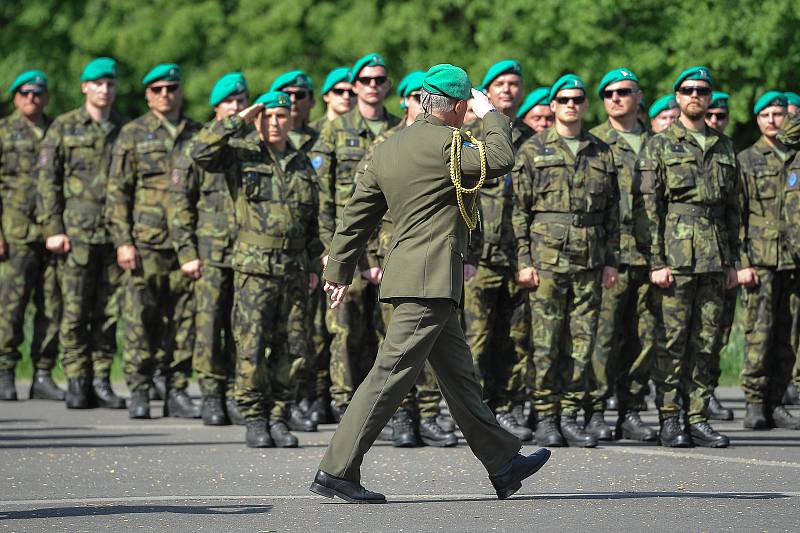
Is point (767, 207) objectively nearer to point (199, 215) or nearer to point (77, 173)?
point (199, 215)

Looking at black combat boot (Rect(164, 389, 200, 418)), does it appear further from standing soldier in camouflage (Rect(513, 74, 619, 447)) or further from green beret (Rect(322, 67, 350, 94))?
standing soldier in camouflage (Rect(513, 74, 619, 447))

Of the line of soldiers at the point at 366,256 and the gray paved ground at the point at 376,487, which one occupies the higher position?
the line of soldiers at the point at 366,256

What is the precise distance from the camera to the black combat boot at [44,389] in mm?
16031

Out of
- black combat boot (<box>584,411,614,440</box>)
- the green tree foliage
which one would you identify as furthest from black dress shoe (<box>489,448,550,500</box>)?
the green tree foliage

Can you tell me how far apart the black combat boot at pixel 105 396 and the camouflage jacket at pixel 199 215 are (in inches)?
72.7

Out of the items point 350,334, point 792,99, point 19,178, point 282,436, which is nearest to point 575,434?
point 282,436

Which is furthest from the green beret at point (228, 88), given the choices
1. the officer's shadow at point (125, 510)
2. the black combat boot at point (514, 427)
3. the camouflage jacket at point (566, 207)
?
the officer's shadow at point (125, 510)

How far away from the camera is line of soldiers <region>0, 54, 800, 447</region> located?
40.3 feet

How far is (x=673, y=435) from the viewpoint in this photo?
12281 millimetres

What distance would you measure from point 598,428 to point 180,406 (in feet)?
11.3

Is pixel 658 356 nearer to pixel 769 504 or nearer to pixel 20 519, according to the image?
pixel 769 504

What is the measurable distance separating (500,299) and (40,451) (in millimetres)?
3291

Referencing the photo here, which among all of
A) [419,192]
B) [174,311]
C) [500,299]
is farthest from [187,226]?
[419,192]

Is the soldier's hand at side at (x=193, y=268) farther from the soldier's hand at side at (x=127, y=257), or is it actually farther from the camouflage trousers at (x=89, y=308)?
the camouflage trousers at (x=89, y=308)
